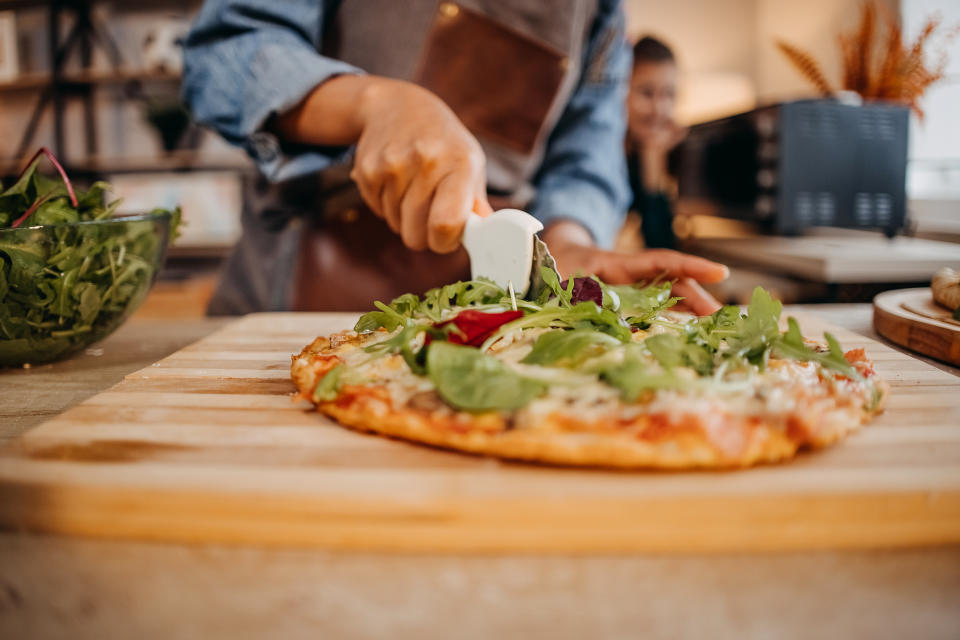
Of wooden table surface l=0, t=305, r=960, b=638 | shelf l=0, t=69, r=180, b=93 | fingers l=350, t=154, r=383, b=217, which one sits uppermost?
shelf l=0, t=69, r=180, b=93

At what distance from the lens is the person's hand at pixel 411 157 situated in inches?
42.8

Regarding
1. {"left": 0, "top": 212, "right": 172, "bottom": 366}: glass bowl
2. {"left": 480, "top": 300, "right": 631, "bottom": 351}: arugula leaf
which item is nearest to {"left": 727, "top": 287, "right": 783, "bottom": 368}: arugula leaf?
{"left": 480, "top": 300, "right": 631, "bottom": 351}: arugula leaf

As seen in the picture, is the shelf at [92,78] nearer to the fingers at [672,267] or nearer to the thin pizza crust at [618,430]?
the fingers at [672,267]

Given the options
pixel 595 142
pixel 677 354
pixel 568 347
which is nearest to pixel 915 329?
pixel 677 354

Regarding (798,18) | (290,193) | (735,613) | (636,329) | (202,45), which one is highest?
(798,18)

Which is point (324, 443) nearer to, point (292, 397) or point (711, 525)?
point (292, 397)

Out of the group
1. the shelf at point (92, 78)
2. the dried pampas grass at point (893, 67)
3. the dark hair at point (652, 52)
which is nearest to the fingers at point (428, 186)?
the dried pampas grass at point (893, 67)

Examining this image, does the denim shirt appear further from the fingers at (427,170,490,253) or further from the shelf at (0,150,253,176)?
the shelf at (0,150,253,176)

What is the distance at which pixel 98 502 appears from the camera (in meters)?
0.58

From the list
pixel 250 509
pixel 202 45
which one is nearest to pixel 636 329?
pixel 250 509

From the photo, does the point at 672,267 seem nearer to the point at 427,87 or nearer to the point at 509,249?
the point at 509,249

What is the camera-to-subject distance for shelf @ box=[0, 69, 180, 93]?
14.1 feet

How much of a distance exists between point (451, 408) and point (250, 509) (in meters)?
0.22

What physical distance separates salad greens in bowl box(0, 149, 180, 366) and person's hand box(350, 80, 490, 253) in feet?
1.13
